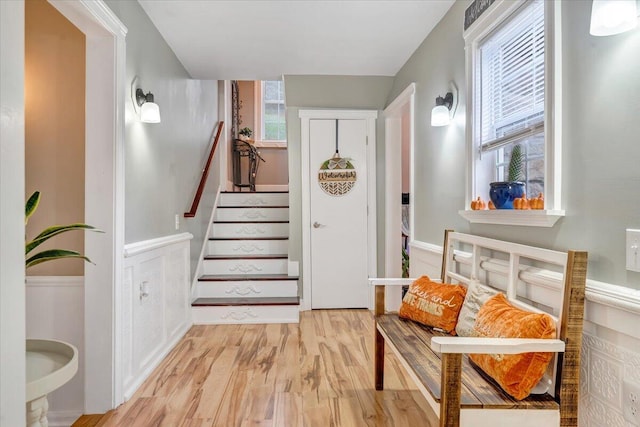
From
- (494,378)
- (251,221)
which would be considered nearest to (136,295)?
(494,378)

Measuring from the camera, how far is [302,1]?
251cm

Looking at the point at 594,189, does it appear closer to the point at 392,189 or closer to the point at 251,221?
the point at 392,189

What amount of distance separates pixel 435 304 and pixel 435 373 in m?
0.56

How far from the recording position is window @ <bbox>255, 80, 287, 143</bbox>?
7348 mm

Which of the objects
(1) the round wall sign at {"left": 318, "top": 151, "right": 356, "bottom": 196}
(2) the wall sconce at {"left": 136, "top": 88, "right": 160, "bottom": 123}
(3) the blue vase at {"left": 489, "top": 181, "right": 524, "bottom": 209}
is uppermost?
(2) the wall sconce at {"left": 136, "top": 88, "right": 160, "bottom": 123}

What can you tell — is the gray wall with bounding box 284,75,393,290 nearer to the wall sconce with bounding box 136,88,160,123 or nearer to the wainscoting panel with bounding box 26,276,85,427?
the wall sconce with bounding box 136,88,160,123

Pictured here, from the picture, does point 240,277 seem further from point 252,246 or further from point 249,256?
point 252,246

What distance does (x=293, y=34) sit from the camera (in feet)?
9.89

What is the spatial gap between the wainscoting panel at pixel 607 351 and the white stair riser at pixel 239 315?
266cm

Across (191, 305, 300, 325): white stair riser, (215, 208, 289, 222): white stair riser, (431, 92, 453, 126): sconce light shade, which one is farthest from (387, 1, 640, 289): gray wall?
(215, 208, 289, 222): white stair riser

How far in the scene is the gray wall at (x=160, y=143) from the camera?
2.45 metres

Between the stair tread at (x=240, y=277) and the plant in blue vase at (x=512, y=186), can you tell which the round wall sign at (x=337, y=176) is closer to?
the stair tread at (x=240, y=277)

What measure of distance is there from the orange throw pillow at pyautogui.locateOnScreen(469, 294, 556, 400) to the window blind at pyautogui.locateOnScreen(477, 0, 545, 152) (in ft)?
2.62

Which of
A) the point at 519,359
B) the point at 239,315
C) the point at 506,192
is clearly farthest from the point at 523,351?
the point at 239,315
